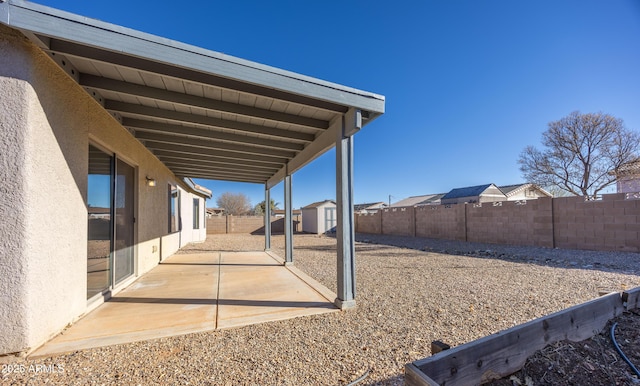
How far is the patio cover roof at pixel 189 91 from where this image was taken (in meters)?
2.33

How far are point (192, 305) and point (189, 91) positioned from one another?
278 cm

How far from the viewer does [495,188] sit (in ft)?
79.8

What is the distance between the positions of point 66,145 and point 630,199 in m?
12.7

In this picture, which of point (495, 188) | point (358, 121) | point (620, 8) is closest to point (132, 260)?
point (358, 121)

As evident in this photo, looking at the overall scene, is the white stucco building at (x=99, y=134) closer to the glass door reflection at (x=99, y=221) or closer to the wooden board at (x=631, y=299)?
the glass door reflection at (x=99, y=221)

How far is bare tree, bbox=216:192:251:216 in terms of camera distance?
4366 cm

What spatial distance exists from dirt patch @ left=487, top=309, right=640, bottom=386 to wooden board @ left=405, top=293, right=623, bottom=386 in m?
0.05

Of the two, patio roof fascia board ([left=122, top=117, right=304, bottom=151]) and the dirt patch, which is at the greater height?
patio roof fascia board ([left=122, top=117, right=304, bottom=151])

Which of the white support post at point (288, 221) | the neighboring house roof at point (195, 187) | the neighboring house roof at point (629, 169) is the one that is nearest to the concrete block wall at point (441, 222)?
the white support post at point (288, 221)

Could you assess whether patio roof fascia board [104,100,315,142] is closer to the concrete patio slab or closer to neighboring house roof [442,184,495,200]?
the concrete patio slab

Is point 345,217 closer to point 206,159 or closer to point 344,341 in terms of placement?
point 344,341

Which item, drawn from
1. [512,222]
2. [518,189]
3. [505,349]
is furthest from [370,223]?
[505,349]

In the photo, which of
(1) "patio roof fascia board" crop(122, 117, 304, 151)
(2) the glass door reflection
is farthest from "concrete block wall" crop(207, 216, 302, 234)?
(2) the glass door reflection

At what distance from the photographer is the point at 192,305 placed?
383cm
